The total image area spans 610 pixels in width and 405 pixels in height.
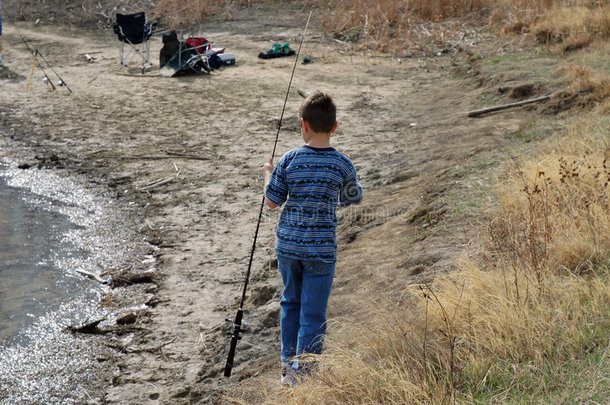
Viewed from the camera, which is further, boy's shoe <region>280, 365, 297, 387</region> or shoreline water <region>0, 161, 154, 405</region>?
shoreline water <region>0, 161, 154, 405</region>

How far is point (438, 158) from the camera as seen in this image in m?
8.44

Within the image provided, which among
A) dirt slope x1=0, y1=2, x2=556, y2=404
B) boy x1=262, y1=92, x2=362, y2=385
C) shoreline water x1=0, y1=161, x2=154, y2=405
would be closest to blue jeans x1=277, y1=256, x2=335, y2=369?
boy x1=262, y1=92, x2=362, y2=385

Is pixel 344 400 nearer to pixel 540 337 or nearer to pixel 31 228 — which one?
pixel 540 337

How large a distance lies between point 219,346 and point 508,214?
7.82ft

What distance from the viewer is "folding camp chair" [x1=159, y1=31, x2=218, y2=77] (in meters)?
14.3

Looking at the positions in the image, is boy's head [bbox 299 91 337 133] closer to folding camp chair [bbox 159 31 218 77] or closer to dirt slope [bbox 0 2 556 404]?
dirt slope [bbox 0 2 556 404]

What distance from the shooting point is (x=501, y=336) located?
11.7ft

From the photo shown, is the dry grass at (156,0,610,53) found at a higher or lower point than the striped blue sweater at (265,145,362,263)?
higher

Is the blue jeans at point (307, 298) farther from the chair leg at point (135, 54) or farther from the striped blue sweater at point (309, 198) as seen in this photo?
the chair leg at point (135, 54)

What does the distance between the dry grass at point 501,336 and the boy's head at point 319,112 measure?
1042mm

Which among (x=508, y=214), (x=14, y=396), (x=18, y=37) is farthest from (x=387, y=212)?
(x=18, y=37)

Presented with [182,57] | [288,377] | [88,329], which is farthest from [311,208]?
[182,57]

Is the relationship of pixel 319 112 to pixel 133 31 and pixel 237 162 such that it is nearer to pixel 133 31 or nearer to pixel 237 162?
pixel 237 162

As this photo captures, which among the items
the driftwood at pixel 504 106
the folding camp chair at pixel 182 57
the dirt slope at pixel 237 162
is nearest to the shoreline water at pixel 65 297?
the dirt slope at pixel 237 162
